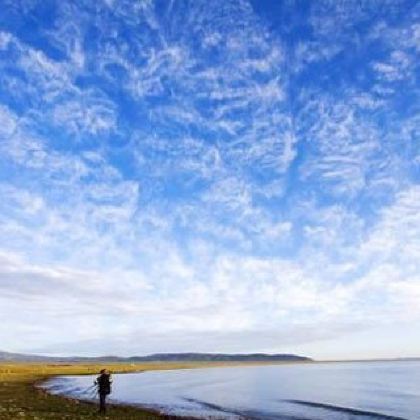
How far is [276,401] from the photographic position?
67438 mm

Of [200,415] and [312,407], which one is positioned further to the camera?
[312,407]

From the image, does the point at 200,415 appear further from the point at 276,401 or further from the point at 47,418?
the point at 276,401

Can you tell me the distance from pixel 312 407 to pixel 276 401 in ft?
26.6

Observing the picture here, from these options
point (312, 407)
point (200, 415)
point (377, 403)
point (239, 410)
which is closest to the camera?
point (200, 415)

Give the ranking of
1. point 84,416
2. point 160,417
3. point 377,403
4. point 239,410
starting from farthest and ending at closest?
point 377,403
point 239,410
point 160,417
point 84,416

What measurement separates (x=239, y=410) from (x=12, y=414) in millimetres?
25439

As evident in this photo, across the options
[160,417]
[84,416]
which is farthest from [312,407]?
[84,416]

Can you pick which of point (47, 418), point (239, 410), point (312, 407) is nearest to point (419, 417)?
point (312, 407)

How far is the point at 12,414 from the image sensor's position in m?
36.0

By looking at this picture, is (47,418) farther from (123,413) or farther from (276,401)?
(276,401)

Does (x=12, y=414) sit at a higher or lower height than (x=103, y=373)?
lower

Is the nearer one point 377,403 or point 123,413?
point 123,413

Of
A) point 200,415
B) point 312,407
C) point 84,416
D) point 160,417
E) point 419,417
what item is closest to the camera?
point 84,416

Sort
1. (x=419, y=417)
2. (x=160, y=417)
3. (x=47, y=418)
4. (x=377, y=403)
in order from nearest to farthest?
(x=47, y=418)
(x=160, y=417)
(x=419, y=417)
(x=377, y=403)
